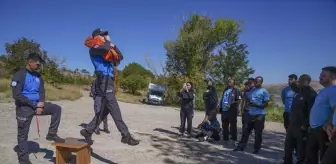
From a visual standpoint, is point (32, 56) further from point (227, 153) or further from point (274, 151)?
point (274, 151)

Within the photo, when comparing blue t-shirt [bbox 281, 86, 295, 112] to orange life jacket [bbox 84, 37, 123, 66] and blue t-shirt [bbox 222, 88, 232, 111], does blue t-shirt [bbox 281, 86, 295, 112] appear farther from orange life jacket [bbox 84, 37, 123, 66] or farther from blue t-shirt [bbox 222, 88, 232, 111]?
orange life jacket [bbox 84, 37, 123, 66]

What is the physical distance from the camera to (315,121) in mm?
4500

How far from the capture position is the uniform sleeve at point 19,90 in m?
5.06

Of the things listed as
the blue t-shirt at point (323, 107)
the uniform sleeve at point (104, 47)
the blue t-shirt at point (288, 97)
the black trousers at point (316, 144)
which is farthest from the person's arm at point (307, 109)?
the uniform sleeve at point (104, 47)

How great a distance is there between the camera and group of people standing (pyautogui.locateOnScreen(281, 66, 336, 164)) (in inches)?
157

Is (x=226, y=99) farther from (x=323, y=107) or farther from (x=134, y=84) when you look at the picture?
(x=134, y=84)

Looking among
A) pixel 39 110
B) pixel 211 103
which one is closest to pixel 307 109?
pixel 211 103

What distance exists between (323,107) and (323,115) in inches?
5.0

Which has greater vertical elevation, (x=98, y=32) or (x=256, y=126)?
(x=98, y=32)

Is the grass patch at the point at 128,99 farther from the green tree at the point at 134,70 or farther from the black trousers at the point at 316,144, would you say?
the black trousers at the point at 316,144

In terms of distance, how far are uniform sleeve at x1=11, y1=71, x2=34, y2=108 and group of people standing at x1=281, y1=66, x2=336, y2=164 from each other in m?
4.61

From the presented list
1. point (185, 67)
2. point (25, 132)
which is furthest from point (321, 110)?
point (185, 67)

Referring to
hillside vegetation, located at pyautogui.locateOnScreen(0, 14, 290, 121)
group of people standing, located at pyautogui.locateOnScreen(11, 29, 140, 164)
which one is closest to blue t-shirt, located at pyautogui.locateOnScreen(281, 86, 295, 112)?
group of people standing, located at pyautogui.locateOnScreen(11, 29, 140, 164)

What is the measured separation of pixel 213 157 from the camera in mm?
7008
